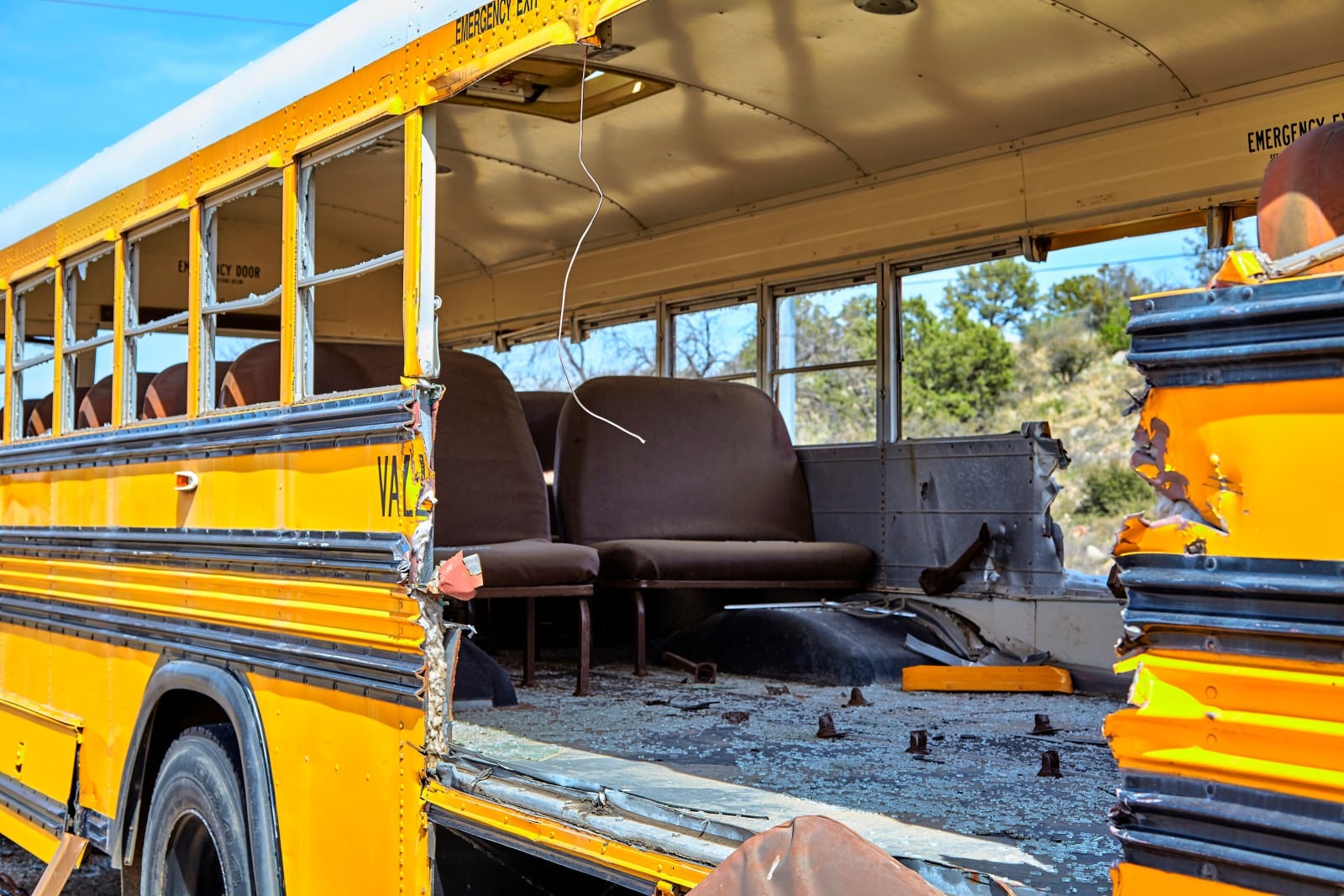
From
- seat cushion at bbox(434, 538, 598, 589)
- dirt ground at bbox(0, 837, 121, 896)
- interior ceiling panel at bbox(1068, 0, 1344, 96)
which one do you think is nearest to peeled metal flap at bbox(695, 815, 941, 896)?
seat cushion at bbox(434, 538, 598, 589)

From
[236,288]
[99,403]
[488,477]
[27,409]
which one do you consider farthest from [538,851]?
[27,409]

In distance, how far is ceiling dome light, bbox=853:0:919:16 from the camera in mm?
3848

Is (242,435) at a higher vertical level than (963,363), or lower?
lower

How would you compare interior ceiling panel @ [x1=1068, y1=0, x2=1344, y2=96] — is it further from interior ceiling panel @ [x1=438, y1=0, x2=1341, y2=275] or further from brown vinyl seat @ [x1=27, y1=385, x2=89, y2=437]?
brown vinyl seat @ [x1=27, y1=385, x2=89, y2=437]

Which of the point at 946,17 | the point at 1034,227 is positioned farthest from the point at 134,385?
the point at 1034,227

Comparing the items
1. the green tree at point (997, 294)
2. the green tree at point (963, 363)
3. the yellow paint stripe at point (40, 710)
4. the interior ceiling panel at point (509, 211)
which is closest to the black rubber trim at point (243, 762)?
the yellow paint stripe at point (40, 710)

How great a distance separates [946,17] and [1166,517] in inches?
109

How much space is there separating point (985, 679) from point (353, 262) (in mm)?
2375

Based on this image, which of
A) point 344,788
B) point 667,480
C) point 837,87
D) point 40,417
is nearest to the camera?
point 344,788

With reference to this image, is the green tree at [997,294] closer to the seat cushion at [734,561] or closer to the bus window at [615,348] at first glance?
the bus window at [615,348]

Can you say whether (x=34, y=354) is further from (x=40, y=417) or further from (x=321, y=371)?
(x=321, y=371)

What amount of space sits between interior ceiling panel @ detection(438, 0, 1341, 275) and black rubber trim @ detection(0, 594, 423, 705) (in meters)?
1.80

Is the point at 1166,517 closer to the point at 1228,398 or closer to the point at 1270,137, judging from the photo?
the point at 1228,398

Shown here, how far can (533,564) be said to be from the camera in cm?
419
